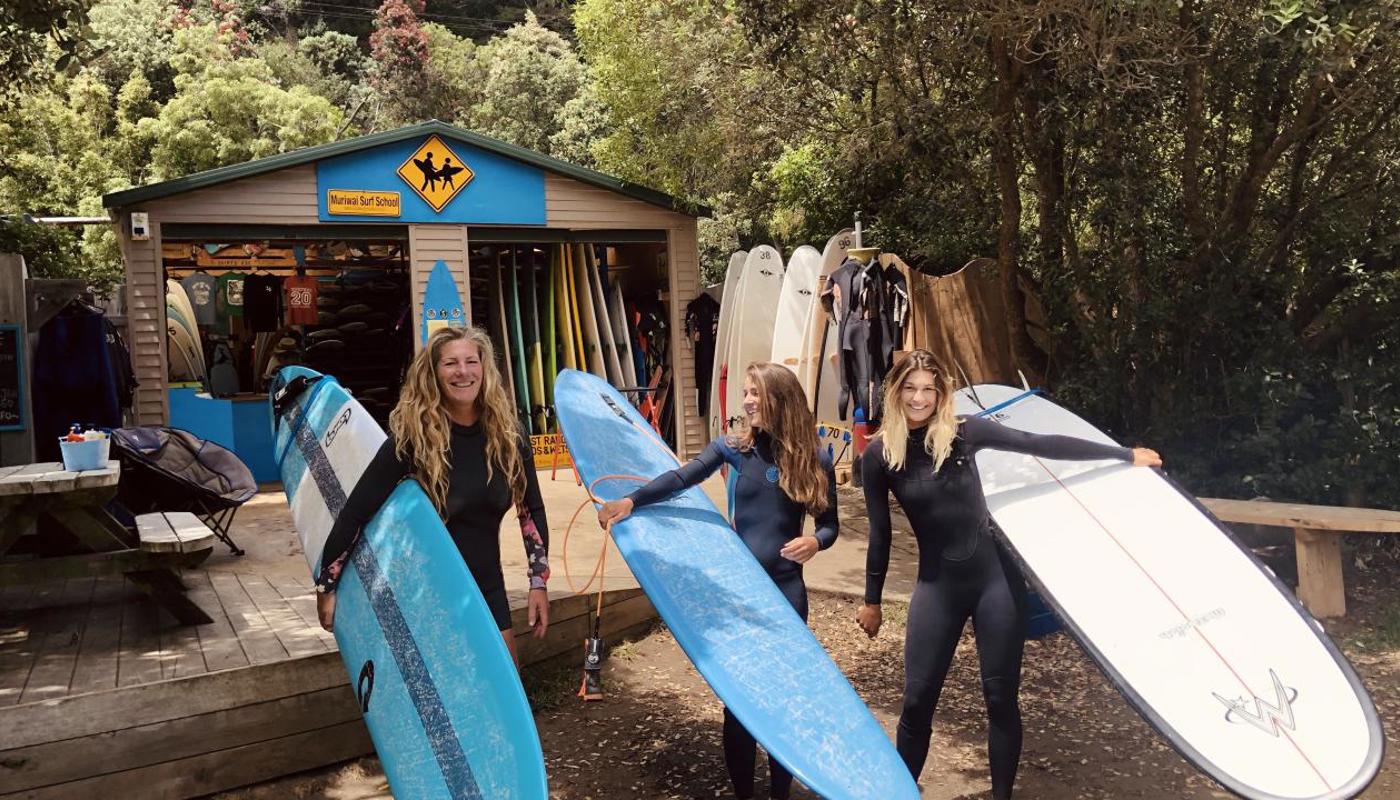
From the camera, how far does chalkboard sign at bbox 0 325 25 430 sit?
6.02 meters

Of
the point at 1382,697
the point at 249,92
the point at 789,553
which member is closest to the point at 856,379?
the point at 1382,697

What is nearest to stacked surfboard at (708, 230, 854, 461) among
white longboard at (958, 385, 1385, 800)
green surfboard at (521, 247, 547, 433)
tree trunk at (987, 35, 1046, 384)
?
tree trunk at (987, 35, 1046, 384)

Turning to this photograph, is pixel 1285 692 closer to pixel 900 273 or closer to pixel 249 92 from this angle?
pixel 900 273

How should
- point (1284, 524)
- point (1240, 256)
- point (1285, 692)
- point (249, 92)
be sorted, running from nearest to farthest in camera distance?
point (1285, 692) < point (1284, 524) < point (1240, 256) < point (249, 92)

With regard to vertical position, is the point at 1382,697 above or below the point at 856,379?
below

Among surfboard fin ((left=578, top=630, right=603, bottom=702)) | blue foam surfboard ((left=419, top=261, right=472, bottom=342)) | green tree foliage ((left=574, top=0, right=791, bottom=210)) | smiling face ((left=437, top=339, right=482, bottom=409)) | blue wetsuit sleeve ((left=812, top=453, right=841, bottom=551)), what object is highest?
green tree foliage ((left=574, top=0, right=791, bottom=210))

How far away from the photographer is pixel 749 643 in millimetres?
2934

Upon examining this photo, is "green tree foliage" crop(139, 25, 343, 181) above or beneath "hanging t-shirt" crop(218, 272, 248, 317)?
above

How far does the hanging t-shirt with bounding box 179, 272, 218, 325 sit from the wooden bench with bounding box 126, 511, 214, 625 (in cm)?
641

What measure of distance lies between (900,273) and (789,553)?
462cm

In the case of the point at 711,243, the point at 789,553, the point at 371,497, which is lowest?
the point at 789,553

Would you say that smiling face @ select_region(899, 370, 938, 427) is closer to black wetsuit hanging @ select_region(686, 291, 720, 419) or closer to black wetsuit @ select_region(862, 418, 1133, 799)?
black wetsuit @ select_region(862, 418, 1133, 799)

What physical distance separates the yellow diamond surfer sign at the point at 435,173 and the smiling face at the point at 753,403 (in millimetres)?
6248

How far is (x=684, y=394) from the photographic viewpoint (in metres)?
9.85
